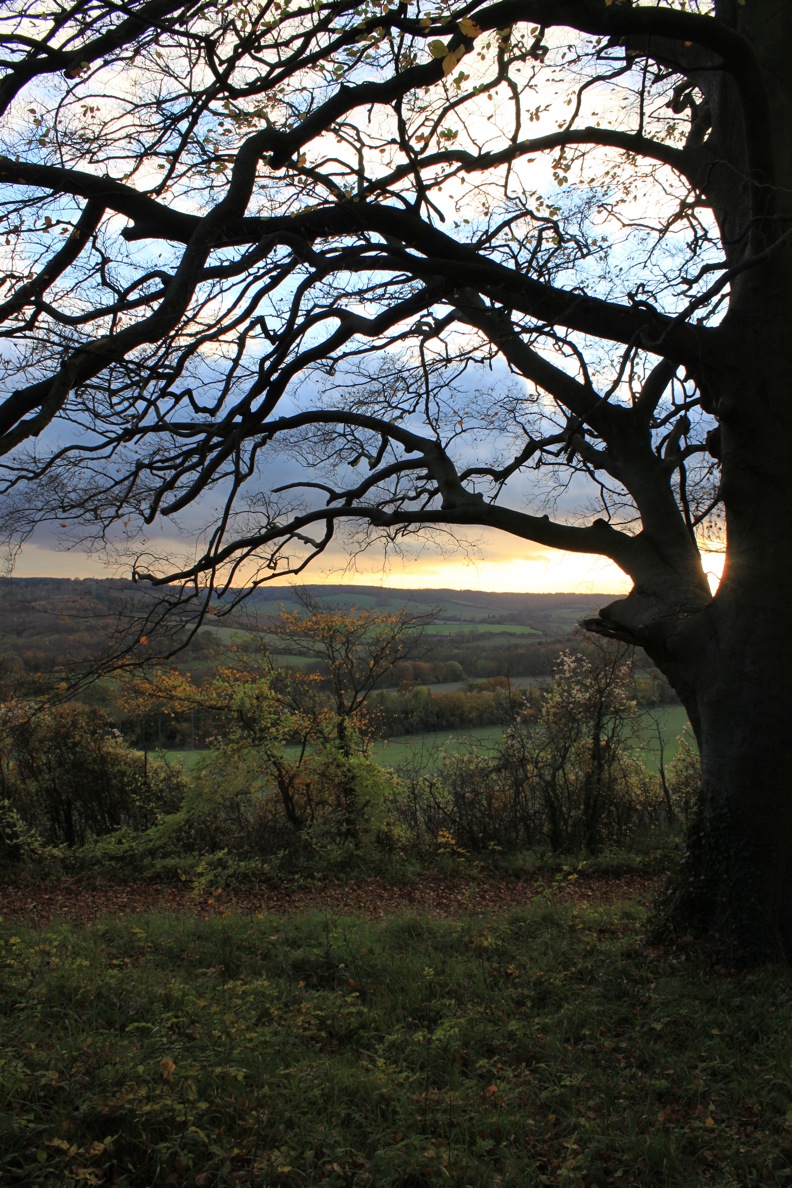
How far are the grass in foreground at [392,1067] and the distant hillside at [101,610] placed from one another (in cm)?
258

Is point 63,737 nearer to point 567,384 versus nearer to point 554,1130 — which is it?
point 567,384

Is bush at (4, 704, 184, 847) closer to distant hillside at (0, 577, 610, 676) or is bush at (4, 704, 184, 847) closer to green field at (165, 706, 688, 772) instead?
green field at (165, 706, 688, 772)

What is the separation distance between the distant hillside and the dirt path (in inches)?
127

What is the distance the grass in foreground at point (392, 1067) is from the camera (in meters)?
3.06

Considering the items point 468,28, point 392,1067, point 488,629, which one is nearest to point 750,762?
point 392,1067

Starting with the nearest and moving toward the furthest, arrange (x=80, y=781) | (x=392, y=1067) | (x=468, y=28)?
(x=468, y=28), (x=392, y=1067), (x=80, y=781)

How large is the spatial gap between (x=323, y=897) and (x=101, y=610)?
580cm

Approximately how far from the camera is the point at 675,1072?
393 centimetres

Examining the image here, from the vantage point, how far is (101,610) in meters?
6.43

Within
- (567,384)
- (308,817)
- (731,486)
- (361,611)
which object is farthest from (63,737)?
(731,486)

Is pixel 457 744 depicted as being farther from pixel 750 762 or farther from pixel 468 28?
pixel 468 28

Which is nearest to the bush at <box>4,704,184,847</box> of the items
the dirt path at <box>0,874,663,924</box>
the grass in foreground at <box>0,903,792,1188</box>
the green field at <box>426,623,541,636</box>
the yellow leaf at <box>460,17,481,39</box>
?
the dirt path at <box>0,874,663,924</box>

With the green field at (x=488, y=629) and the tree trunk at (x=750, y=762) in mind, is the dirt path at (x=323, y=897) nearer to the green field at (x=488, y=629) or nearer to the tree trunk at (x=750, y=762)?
the tree trunk at (x=750, y=762)

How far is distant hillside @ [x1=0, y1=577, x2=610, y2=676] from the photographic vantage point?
6351 mm
